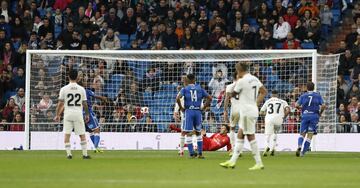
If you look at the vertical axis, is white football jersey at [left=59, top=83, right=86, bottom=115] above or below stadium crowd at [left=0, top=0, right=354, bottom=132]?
below

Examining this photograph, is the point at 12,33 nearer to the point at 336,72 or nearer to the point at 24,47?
the point at 24,47

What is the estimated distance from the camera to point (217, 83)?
105ft

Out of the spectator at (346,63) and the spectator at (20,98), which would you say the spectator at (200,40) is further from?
the spectator at (20,98)

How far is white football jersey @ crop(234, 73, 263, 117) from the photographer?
19391mm

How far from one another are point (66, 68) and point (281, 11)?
8103 millimetres

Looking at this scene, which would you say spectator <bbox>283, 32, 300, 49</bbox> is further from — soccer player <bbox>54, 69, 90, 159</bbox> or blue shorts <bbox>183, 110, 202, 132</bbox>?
soccer player <bbox>54, 69, 90, 159</bbox>

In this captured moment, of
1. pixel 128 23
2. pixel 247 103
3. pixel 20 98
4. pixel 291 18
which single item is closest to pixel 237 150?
pixel 247 103

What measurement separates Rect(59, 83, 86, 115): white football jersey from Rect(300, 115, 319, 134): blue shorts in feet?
21.5

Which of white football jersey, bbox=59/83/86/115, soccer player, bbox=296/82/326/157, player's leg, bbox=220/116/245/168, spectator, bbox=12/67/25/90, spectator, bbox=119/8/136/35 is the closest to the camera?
player's leg, bbox=220/116/245/168

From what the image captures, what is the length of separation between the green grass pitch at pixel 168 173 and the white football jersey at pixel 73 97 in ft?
4.83

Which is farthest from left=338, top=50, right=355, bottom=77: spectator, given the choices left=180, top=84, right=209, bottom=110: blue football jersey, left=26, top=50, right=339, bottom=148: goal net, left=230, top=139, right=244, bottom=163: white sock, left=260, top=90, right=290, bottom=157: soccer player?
left=230, top=139, right=244, bottom=163: white sock

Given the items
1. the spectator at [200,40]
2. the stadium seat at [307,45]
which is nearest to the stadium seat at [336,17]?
the stadium seat at [307,45]

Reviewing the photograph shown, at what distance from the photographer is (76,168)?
1994 cm

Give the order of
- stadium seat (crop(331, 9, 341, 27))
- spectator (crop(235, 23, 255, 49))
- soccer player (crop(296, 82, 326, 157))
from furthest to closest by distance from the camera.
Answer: stadium seat (crop(331, 9, 341, 27)) < spectator (crop(235, 23, 255, 49)) < soccer player (crop(296, 82, 326, 157))
